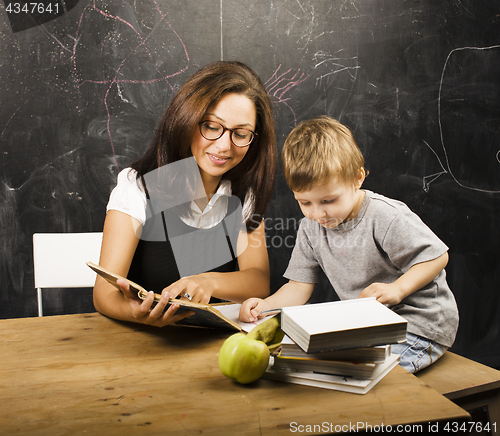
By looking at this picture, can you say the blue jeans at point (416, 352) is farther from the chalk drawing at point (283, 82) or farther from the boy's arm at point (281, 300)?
the chalk drawing at point (283, 82)

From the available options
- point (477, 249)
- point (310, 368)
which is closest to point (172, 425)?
point (310, 368)

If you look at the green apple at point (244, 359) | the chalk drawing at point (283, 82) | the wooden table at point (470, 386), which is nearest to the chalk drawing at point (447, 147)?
the chalk drawing at point (283, 82)

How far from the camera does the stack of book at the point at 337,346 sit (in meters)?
0.54

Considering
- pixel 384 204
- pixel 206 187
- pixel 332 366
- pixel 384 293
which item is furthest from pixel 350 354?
pixel 206 187

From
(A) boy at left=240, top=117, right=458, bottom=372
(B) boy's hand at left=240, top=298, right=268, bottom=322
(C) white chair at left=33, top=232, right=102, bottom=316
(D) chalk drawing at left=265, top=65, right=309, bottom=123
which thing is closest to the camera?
(B) boy's hand at left=240, top=298, right=268, bottom=322

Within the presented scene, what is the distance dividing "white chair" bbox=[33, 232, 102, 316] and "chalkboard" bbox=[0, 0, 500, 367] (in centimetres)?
43

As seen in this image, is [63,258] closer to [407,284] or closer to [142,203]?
[142,203]

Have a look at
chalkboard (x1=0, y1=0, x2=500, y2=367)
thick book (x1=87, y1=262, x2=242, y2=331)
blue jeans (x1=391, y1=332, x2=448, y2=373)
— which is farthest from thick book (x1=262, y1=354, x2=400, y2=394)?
chalkboard (x1=0, y1=0, x2=500, y2=367)

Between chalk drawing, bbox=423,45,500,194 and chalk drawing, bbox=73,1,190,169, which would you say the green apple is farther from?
chalk drawing, bbox=423,45,500,194

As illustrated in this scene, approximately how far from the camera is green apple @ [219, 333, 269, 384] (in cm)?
56

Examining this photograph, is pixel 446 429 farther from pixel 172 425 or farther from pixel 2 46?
pixel 2 46

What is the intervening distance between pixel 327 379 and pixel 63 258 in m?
1.28

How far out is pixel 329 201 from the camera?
108 cm

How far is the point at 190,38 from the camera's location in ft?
6.36
